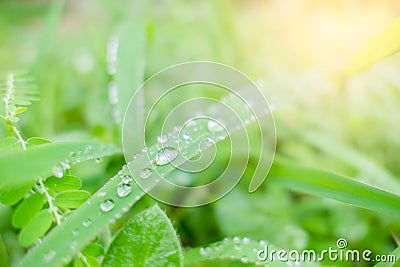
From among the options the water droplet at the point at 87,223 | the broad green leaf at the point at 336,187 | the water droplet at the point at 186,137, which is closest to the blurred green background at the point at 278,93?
the broad green leaf at the point at 336,187

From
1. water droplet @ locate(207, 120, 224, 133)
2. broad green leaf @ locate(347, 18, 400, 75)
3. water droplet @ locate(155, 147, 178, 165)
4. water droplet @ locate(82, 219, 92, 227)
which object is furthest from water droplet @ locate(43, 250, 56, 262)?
broad green leaf @ locate(347, 18, 400, 75)

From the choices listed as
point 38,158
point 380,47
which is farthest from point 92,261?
point 380,47

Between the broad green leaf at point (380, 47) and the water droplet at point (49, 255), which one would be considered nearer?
the water droplet at point (49, 255)

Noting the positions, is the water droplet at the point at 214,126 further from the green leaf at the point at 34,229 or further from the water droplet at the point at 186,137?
the green leaf at the point at 34,229

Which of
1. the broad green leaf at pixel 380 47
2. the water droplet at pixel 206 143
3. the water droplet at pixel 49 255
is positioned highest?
the broad green leaf at pixel 380 47

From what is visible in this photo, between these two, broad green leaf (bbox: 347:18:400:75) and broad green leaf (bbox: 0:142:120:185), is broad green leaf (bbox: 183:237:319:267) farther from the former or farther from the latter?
broad green leaf (bbox: 347:18:400:75)

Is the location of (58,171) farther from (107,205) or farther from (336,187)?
(336,187)
